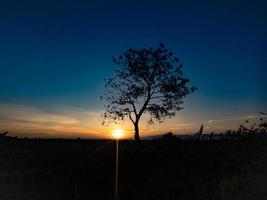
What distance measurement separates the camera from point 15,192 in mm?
14992

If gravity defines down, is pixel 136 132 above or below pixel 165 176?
above

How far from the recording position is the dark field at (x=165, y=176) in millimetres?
10867

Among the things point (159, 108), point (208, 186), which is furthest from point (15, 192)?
point (159, 108)

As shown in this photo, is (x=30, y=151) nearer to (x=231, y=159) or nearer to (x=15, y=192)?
(x=15, y=192)

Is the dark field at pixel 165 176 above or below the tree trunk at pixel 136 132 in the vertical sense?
below

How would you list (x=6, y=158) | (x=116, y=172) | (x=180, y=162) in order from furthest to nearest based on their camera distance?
1. (x=6, y=158)
2. (x=116, y=172)
3. (x=180, y=162)

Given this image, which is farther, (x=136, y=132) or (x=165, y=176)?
(x=136, y=132)

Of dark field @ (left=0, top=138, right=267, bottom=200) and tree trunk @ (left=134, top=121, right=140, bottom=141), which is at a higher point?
tree trunk @ (left=134, top=121, right=140, bottom=141)

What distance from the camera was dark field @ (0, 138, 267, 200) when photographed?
10.9m

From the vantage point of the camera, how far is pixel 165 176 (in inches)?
516

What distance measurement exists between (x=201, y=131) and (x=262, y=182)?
7.11 metres

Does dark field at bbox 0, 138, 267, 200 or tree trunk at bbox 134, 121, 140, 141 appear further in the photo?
tree trunk at bbox 134, 121, 140, 141

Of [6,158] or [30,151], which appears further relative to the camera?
[30,151]

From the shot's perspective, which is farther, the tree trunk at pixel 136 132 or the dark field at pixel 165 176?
the tree trunk at pixel 136 132
